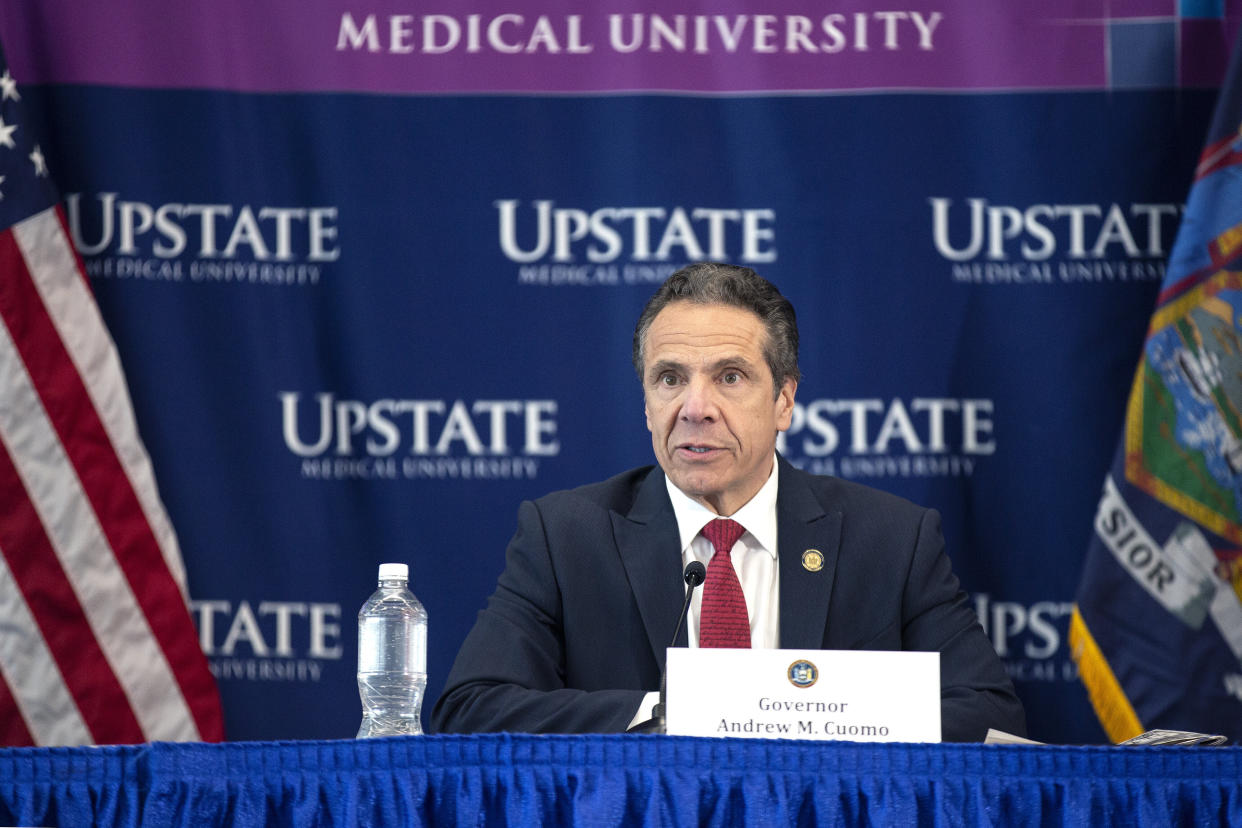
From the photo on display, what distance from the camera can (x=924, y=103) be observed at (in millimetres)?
3564

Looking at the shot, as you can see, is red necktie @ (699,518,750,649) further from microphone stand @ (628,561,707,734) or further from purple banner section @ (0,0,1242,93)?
purple banner section @ (0,0,1242,93)

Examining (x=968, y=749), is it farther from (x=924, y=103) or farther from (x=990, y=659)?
(x=924, y=103)

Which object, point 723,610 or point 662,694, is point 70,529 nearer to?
point 723,610

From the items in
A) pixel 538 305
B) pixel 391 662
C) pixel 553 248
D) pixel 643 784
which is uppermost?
pixel 553 248

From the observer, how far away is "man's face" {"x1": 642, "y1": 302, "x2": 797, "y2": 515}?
2.50 m

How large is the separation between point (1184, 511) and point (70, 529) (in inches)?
104

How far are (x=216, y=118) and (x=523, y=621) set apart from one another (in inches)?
72.5

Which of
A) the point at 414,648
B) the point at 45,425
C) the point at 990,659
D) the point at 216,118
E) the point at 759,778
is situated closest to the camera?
the point at 759,778

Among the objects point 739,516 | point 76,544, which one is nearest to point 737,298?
point 739,516

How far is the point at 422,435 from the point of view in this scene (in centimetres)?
360

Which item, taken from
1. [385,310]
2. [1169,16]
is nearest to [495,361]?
[385,310]

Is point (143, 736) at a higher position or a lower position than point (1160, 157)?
lower

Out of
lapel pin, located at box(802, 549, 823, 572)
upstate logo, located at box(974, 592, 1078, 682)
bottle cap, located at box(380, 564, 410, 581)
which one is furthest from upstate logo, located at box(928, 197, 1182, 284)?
bottle cap, located at box(380, 564, 410, 581)

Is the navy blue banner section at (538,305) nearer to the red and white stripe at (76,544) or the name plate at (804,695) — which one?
the red and white stripe at (76,544)
